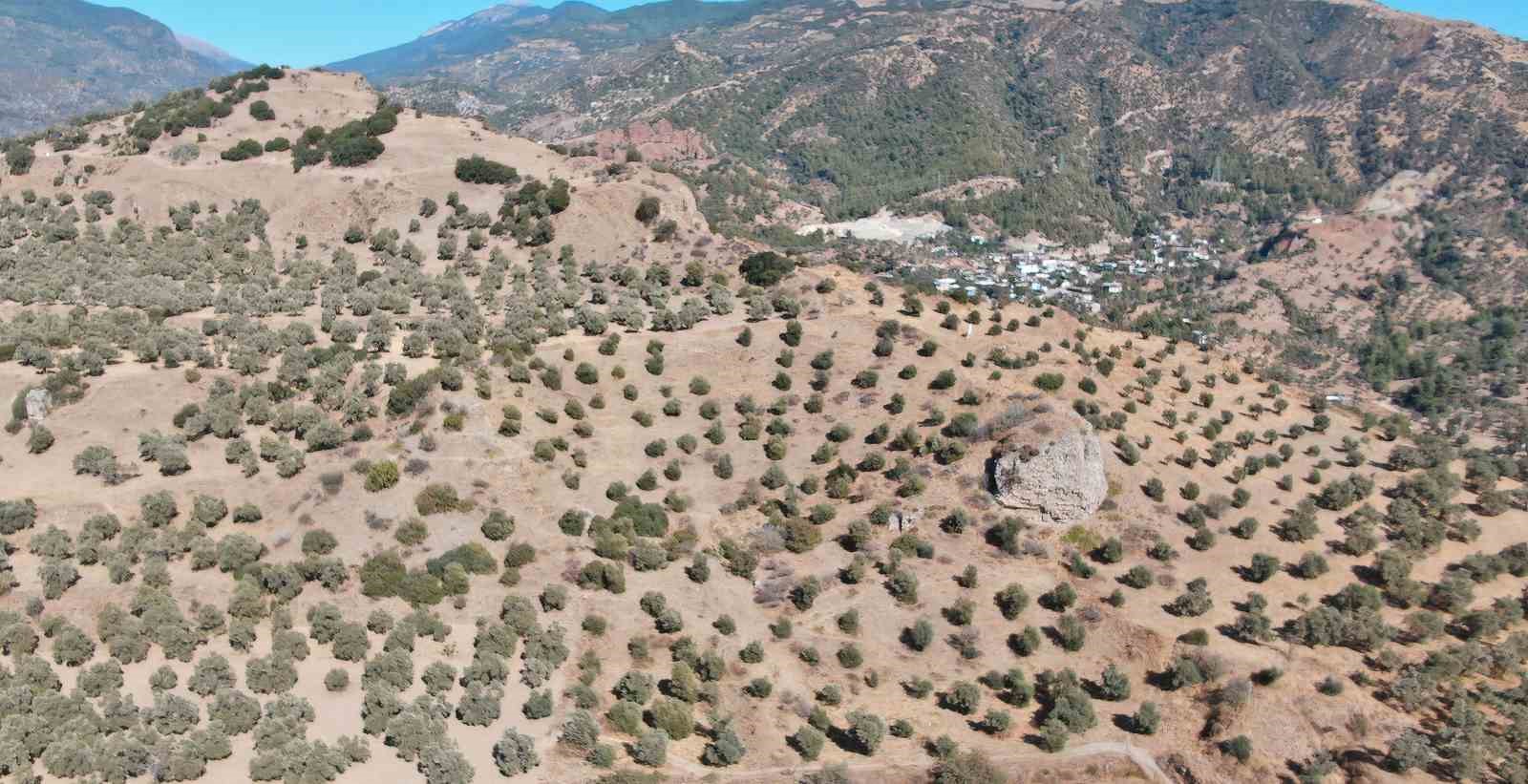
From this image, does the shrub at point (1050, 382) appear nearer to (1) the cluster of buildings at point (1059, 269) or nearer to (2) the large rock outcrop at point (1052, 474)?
(2) the large rock outcrop at point (1052, 474)

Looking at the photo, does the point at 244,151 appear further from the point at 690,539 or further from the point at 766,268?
the point at 690,539

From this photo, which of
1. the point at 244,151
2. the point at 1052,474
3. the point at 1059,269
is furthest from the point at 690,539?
the point at 1059,269

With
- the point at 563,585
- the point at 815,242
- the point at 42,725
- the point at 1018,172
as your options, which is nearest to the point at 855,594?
the point at 563,585

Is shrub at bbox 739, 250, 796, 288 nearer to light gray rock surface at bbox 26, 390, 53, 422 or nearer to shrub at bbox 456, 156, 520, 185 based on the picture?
shrub at bbox 456, 156, 520, 185

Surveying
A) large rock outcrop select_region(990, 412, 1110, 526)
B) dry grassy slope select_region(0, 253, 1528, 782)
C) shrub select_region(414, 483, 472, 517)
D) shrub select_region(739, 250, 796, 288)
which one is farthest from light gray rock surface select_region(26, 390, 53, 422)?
large rock outcrop select_region(990, 412, 1110, 526)

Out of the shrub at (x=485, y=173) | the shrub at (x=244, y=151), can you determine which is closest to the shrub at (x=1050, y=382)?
the shrub at (x=485, y=173)

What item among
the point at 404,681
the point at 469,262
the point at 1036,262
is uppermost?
the point at 469,262

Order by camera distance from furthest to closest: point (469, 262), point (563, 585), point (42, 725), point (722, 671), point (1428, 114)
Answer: point (1428, 114) < point (469, 262) < point (563, 585) < point (722, 671) < point (42, 725)

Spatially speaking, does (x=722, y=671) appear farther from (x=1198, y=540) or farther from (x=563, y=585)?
(x=1198, y=540)

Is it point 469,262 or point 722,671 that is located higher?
point 469,262
